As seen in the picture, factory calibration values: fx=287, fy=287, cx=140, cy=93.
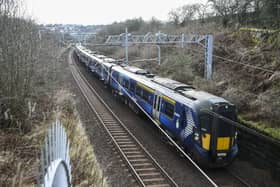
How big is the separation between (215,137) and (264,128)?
464cm

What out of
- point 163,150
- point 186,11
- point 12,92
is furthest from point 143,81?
point 186,11

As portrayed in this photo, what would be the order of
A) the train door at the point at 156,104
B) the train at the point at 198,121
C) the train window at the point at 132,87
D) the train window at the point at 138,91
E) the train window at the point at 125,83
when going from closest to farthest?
the train at the point at 198,121 → the train door at the point at 156,104 → the train window at the point at 138,91 → the train window at the point at 132,87 → the train window at the point at 125,83

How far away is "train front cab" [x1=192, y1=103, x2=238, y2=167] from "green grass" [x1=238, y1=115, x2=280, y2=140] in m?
3.36

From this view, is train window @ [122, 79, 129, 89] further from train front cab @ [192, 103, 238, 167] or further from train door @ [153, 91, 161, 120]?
train front cab @ [192, 103, 238, 167]

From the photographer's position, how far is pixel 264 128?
43.2 ft

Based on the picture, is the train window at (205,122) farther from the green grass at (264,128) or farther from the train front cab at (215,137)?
the green grass at (264,128)

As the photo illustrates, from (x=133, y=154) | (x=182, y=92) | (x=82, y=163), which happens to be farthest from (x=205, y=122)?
(x=82, y=163)

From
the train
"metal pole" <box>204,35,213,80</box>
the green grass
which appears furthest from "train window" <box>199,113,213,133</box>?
"metal pole" <box>204,35,213,80</box>

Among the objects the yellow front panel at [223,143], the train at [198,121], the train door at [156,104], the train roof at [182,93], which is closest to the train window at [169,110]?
the train at [198,121]

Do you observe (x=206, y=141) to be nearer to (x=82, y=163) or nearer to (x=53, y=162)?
(x=82, y=163)

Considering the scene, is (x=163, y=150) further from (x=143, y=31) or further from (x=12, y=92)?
(x=143, y=31)

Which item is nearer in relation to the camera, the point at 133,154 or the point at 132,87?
the point at 133,154

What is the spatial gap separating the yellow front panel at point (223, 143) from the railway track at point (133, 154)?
6.64 ft

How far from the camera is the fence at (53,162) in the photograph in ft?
8.89
